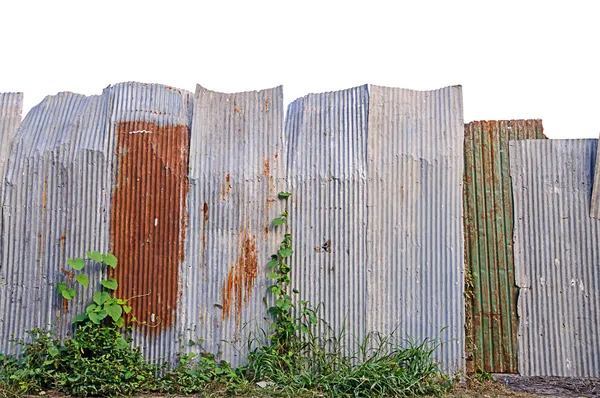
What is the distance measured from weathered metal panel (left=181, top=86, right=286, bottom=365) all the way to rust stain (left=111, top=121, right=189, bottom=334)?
0.47ft

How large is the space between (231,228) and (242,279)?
1.86 ft

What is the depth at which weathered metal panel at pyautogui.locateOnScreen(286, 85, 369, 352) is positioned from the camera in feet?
18.7

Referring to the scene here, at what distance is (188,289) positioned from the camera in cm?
579

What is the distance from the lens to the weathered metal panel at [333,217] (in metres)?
5.69

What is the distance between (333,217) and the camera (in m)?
5.82

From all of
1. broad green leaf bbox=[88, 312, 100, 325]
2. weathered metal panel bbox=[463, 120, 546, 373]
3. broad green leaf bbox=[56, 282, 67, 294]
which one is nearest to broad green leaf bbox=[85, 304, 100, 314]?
broad green leaf bbox=[88, 312, 100, 325]

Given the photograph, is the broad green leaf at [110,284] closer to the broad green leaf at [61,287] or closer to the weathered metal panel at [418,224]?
the broad green leaf at [61,287]

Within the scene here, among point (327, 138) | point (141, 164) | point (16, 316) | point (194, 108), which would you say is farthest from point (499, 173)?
point (16, 316)

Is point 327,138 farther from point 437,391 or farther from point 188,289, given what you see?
point 437,391

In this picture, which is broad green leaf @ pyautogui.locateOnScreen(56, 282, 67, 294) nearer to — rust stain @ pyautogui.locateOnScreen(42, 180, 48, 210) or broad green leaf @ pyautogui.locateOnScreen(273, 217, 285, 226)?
rust stain @ pyautogui.locateOnScreen(42, 180, 48, 210)

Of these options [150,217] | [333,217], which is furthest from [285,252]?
[150,217]

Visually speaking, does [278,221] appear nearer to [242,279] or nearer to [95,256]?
[242,279]

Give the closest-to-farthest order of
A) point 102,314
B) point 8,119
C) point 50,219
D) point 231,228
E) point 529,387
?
point 529,387, point 102,314, point 231,228, point 50,219, point 8,119

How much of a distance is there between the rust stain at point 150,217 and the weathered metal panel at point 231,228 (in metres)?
0.14
